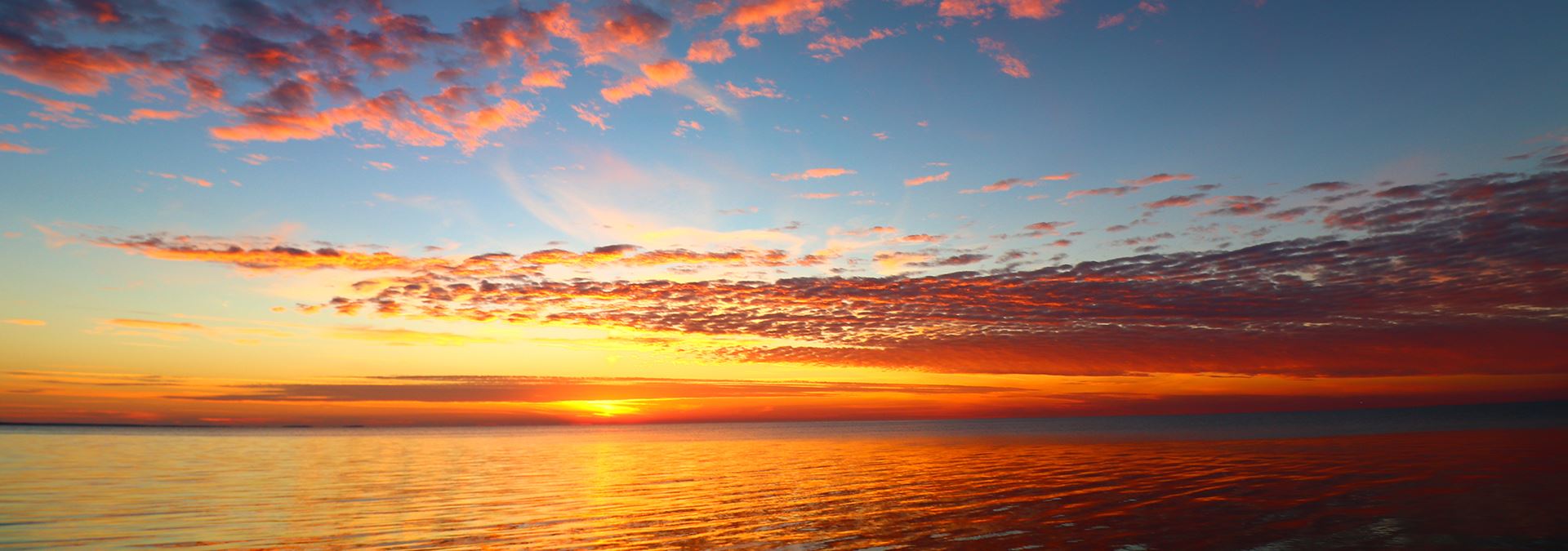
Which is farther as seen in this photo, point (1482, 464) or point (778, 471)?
point (778, 471)

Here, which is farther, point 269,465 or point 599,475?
point 269,465

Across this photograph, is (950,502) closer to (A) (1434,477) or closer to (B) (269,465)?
(A) (1434,477)

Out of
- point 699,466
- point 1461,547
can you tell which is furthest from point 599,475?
point 1461,547

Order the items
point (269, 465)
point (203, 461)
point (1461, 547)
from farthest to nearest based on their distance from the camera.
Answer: point (203, 461) → point (269, 465) → point (1461, 547)

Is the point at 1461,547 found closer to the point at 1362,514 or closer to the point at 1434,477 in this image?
the point at 1362,514

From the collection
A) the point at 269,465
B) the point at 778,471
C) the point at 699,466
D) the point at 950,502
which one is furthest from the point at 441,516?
the point at 269,465

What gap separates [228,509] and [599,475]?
21.7 meters

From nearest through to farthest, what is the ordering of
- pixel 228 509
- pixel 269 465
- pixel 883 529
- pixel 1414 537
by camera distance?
pixel 1414 537, pixel 883 529, pixel 228 509, pixel 269 465

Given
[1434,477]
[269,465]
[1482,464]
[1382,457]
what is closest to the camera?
[1434,477]

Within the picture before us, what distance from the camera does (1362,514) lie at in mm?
25219

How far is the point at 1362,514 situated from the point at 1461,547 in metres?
6.09

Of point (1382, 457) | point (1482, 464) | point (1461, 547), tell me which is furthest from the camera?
point (1382, 457)

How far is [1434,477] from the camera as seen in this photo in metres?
36.1

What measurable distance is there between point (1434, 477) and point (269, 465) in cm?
7341
